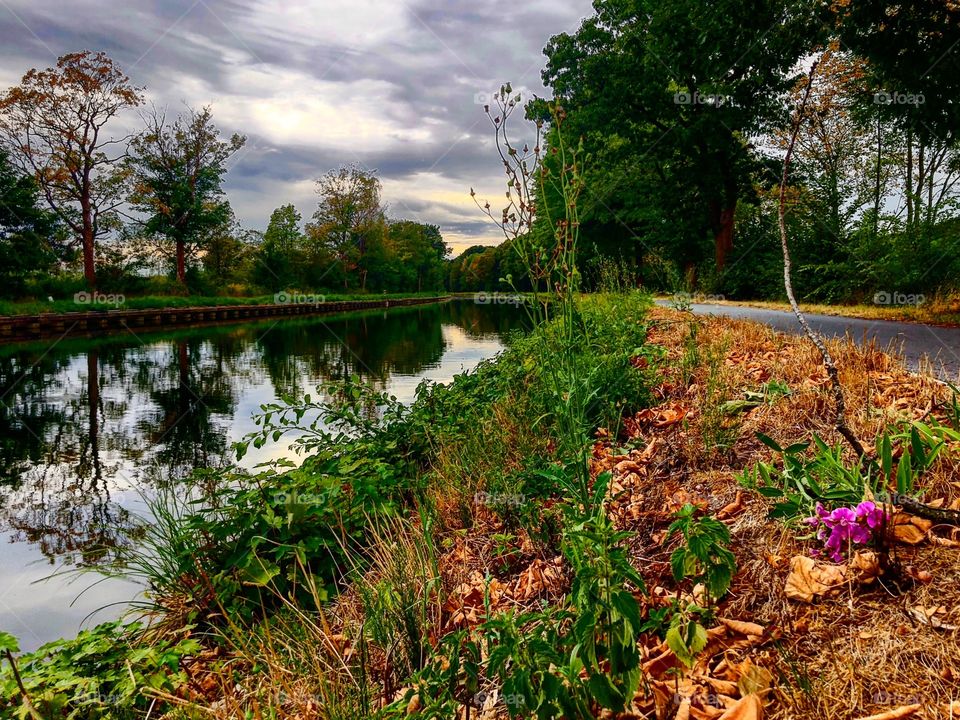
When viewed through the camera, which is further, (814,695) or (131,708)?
(131,708)

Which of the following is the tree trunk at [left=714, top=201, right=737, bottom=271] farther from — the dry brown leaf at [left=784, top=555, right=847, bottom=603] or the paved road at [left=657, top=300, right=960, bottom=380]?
the dry brown leaf at [left=784, top=555, right=847, bottom=603]

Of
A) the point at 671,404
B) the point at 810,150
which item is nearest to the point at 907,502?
the point at 671,404

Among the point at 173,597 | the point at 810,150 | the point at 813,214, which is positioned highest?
the point at 810,150

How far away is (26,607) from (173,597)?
1368 millimetres

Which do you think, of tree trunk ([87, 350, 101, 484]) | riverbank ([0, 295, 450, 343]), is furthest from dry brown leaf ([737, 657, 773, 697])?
riverbank ([0, 295, 450, 343])

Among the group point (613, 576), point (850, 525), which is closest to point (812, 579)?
point (850, 525)

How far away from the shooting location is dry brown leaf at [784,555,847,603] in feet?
5.73

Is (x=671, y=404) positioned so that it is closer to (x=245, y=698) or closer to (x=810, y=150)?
(x=245, y=698)

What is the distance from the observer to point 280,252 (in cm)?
4278

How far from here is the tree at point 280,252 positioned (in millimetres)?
41606

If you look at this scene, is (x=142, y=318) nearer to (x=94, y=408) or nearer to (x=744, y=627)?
(x=94, y=408)

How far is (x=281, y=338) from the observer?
71.1 ft

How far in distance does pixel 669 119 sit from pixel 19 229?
27.5 meters

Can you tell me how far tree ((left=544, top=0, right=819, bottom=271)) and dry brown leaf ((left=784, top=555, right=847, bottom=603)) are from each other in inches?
498
